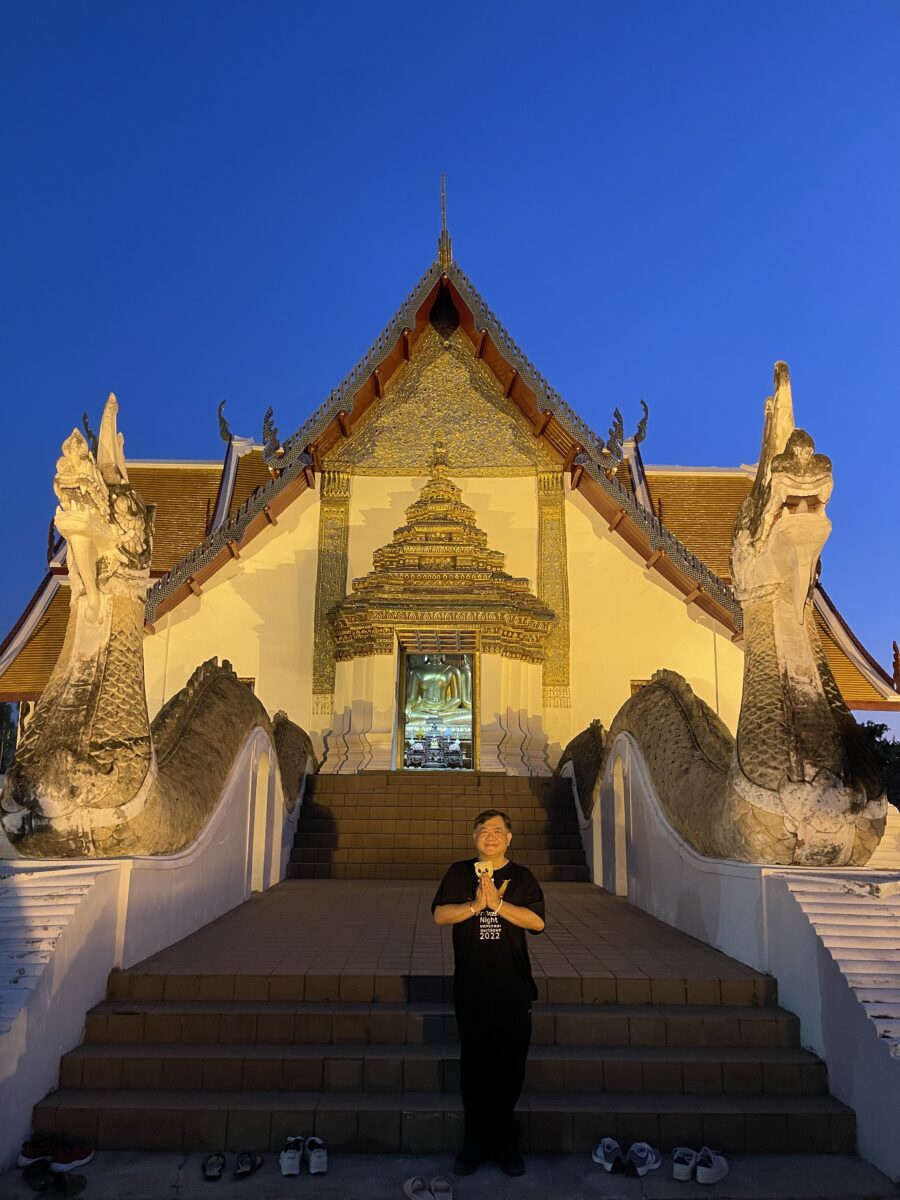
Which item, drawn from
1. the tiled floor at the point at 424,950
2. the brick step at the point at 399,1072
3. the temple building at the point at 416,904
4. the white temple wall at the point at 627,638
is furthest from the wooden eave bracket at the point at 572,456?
the brick step at the point at 399,1072

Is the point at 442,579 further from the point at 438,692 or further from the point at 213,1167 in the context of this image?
the point at 213,1167

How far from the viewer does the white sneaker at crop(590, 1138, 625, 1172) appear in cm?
259

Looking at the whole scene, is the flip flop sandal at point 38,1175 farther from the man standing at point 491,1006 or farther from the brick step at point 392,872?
the brick step at point 392,872

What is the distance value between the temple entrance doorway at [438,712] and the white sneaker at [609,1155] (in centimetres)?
788

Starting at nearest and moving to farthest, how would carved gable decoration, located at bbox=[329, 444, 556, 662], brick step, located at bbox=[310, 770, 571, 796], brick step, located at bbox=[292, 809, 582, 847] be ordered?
brick step, located at bbox=[292, 809, 582, 847], brick step, located at bbox=[310, 770, 571, 796], carved gable decoration, located at bbox=[329, 444, 556, 662]

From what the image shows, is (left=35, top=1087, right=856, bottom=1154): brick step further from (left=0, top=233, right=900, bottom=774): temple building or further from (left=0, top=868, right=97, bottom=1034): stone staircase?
(left=0, top=233, right=900, bottom=774): temple building

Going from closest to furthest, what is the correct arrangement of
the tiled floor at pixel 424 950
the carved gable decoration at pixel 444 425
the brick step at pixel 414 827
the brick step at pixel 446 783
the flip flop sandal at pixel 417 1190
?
the flip flop sandal at pixel 417 1190 → the tiled floor at pixel 424 950 → the brick step at pixel 414 827 → the brick step at pixel 446 783 → the carved gable decoration at pixel 444 425

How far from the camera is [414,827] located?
7496 millimetres

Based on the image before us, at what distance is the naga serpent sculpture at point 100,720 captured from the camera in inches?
142

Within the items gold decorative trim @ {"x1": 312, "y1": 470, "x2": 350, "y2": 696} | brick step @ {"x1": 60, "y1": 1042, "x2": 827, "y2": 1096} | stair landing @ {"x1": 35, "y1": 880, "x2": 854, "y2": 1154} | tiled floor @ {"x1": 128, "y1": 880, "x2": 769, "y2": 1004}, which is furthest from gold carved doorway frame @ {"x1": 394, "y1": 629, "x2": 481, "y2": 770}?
brick step @ {"x1": 60, "y1": 1042, "x2": 827, "y2": 1096}

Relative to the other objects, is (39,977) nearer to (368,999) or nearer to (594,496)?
(368,999)

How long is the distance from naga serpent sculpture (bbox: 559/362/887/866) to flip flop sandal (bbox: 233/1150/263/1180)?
2.06 m

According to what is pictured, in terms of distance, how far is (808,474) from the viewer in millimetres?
3857

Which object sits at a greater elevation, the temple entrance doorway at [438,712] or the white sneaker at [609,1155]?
the temple entrance doorway at [438,712]
